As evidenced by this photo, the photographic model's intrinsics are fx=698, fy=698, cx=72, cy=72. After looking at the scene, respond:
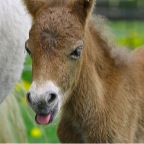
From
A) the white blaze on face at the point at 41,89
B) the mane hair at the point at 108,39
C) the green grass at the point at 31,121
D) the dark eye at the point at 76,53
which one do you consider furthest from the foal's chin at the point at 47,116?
the mane hair at the point at 108,39

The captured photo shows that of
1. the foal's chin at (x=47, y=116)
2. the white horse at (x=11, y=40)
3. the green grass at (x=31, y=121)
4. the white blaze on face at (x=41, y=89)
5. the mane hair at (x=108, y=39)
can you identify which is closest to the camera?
the white blaze on face at (x=41, y=89)

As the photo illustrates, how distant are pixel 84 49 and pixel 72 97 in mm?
331

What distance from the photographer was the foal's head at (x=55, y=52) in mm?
3838

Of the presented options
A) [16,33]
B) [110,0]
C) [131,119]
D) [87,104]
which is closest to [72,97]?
[87,104]

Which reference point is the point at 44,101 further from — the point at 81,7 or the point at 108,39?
the point at 108,39

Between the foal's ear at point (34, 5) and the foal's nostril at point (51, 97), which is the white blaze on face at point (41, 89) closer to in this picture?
the foal's nostril at point (51, 97)

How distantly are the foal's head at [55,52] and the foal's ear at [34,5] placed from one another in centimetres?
7

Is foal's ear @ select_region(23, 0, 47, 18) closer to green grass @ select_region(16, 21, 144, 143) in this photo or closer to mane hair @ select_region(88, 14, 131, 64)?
mane hair @ select_region(88, 14, 131, 64)

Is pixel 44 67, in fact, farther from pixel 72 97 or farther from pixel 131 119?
pixel 131 119

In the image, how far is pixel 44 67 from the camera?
3.89m

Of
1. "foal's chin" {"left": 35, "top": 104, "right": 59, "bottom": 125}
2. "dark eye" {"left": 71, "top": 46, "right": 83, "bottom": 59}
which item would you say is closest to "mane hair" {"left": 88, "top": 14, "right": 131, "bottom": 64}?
"dark eye" {"left": 71, "top": 46, "right": 83, "bottom": 59}

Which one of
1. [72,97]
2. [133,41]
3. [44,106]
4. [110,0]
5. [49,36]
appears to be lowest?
[110,0]

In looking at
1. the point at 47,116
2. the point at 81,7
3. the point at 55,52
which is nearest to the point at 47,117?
the point at 47,116

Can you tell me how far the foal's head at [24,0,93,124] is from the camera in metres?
3.84
